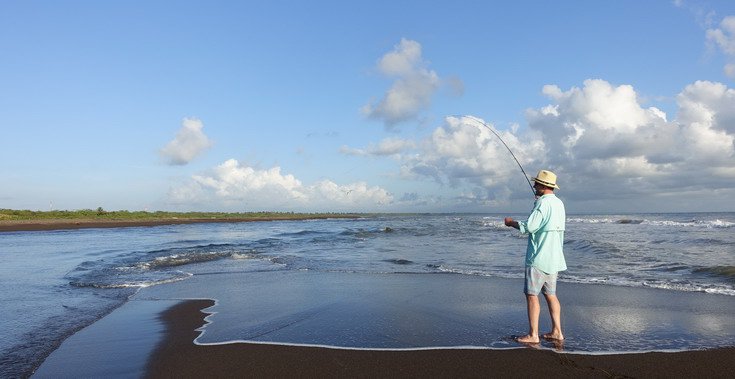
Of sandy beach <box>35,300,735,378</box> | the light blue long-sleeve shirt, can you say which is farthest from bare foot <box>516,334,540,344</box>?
the light blue long-sleeve shirt

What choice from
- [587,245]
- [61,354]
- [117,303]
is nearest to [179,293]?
[117,303]

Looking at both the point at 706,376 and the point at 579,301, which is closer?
the point at 706,376

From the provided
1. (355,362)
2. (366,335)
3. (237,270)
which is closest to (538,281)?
(366,335)

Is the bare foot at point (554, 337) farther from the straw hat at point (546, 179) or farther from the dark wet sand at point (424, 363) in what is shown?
the straw hat at point (546, 179)

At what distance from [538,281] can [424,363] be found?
5.53 feet

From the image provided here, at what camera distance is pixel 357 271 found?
39.7 ft

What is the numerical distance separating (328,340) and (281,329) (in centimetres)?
90

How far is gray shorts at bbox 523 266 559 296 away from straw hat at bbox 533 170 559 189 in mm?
982

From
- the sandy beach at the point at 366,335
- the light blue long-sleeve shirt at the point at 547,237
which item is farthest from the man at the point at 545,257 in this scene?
the sandy beach at the point at 366,335

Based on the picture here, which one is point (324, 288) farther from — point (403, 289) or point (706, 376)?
point (706, 376)

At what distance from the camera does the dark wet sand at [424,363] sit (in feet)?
14.0

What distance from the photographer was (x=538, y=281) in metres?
5.25

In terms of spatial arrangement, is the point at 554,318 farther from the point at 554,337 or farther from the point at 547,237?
the point at 547,237

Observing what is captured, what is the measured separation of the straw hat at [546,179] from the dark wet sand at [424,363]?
1845 mm
